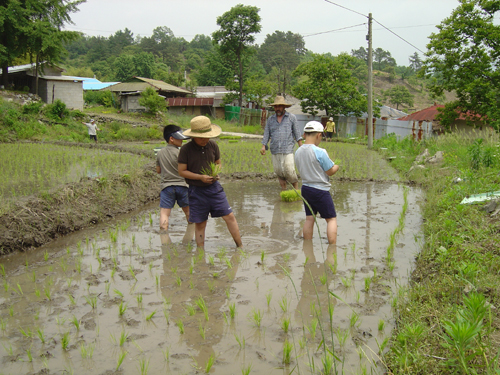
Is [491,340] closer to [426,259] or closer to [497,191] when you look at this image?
[426,259]

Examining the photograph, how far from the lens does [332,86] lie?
31.8 meters

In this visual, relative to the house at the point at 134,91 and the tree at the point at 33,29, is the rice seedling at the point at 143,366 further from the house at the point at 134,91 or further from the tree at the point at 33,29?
the house at the point at 134,91

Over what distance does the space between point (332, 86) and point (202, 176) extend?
28392mm

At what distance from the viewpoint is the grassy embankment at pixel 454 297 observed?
252 cm

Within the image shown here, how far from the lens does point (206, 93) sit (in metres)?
50.0

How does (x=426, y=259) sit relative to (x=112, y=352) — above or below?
above

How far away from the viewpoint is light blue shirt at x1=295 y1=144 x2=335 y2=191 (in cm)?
534

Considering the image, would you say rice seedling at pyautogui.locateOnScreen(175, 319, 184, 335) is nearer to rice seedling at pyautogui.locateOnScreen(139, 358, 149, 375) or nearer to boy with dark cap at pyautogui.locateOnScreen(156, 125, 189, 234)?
rice seedling at pyautogui.locateOnScreen(139, 358, 149, 375)

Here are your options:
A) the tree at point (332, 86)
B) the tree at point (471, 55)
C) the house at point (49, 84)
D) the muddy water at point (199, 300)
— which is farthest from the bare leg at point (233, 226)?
the house at point (49, 84)

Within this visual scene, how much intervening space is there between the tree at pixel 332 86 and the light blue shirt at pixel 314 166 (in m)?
27.1

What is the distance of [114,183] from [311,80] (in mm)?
26602

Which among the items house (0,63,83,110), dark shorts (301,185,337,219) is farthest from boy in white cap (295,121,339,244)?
house (0,63,83,110)

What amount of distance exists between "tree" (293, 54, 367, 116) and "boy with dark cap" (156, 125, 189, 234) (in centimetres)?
2657

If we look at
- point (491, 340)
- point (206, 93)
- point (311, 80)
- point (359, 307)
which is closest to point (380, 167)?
point (359, 307)
